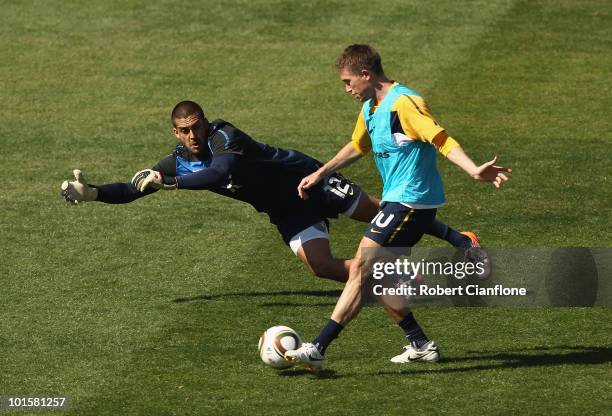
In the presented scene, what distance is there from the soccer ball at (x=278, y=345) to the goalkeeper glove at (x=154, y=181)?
5.07 ft

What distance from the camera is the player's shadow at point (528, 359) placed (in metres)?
10.3

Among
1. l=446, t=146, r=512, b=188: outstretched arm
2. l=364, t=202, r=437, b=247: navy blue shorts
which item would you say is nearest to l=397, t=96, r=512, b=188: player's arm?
l=446, t=146, r=512, b=188: outstretched arm

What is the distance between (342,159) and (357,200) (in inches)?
51.2

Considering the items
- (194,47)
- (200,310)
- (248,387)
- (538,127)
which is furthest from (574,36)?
Answer: (248,387)

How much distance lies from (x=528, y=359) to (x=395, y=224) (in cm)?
168

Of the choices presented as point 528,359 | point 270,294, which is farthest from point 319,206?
point 528,359

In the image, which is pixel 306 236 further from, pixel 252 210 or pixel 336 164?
pixel 252 210

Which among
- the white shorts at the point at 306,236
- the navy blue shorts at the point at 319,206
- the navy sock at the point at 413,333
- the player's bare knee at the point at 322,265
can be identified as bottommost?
the navy sock at the point at 413,333

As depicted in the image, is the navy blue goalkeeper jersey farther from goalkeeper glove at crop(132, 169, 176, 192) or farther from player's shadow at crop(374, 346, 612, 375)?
player's shadow at crop(374, 346, 612, 375)

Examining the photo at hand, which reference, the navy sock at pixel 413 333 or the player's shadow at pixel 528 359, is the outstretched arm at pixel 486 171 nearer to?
the navy sock at pixel 413 333

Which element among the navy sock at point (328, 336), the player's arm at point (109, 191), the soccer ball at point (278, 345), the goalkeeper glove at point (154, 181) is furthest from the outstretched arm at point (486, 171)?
the player's arm at point (109, 191)

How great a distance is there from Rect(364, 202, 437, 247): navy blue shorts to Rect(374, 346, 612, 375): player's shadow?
1.11 m

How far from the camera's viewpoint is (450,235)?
12.8 meters

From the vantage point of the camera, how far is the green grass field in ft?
33.0
